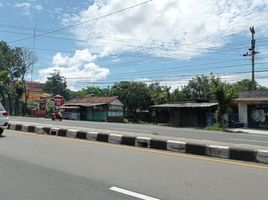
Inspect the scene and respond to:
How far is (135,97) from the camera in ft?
262

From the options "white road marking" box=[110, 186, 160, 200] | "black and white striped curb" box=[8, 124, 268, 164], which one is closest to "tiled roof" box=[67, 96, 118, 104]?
"black and white striped curb" box=[8, 124, 268, 164]

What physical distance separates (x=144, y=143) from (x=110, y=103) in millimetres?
54153

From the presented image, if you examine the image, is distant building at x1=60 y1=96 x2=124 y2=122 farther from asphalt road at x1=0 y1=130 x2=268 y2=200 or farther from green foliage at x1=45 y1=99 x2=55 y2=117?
asphalt road at x1=0 y1=130 x2=268 y2=200

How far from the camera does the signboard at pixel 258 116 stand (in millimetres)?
41969

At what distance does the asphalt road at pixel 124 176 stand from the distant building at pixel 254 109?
3069 centimetres

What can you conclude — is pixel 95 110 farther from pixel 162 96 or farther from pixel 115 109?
pixel 162 96

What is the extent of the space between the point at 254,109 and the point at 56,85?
7760 cm

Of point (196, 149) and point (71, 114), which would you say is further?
point (71, 114)

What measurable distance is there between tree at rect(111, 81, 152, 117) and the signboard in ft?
118

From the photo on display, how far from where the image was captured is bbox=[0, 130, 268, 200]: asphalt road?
757 cm

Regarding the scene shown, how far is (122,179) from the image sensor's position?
29.0 feet

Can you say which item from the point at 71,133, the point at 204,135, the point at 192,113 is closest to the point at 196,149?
the point at 71,133

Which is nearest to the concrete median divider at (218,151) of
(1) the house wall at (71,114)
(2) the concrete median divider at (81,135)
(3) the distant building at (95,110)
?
(2) the concrete median divider at (81,135)

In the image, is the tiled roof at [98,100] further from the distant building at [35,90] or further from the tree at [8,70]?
the distant building at [35,90]
